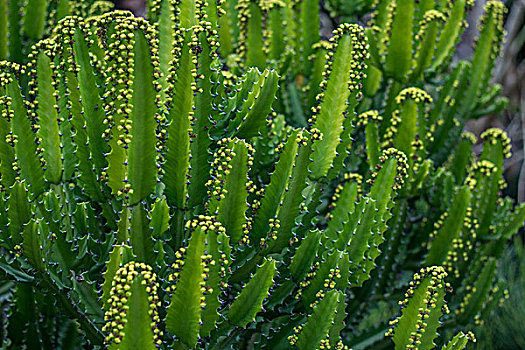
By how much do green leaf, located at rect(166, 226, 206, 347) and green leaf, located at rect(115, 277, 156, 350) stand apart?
0.49 ft

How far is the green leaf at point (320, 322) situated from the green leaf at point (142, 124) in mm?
576

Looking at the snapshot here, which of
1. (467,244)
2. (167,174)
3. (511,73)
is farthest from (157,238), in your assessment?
(511,73)

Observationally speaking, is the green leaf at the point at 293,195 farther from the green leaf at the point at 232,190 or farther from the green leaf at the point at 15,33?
the green leaf at the point at 15,33

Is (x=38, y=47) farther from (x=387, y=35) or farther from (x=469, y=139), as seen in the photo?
(x=469, y=139)

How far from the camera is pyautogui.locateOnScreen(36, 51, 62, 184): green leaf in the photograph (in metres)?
1.96

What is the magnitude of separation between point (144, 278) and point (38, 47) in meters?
0.86

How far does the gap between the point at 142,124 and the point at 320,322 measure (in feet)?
2.36

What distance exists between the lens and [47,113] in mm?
1965

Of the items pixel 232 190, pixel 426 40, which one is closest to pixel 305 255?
pixel 232 190

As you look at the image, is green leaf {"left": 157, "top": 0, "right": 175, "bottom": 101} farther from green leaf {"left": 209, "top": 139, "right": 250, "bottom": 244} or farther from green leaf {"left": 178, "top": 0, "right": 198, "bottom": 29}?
green leaf {"left": 209, "top": 139, "right": 250, "bottom": 244}

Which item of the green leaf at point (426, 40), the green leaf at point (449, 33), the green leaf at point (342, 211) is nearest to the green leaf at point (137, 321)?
the green leaf at point (342, 211)

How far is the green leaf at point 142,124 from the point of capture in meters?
1.70

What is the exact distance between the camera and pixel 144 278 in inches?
59.5

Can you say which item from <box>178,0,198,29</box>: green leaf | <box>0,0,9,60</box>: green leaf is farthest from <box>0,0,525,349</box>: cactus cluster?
<box>0,0,9,60</box>: green leaf
